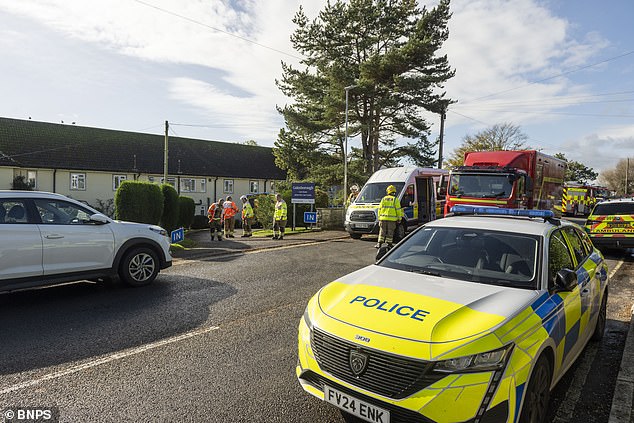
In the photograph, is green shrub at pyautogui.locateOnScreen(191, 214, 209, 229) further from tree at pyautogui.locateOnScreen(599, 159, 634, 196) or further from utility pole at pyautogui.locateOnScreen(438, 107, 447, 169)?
tree at pyautogui.locateOnScreen(599, 159, 634, 196)

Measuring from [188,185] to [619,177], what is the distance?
3233 inches

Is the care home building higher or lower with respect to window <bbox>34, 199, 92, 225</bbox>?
higher

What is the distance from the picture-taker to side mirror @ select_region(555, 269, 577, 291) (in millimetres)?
3297

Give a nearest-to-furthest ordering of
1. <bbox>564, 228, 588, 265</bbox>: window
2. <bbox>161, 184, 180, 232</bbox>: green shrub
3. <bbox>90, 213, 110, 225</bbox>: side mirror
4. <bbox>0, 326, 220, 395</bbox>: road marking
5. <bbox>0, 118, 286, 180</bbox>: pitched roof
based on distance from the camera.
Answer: <bbox>0, 326, 220, 395</bbox>: road marking < <bbox>564, 228, 588, 265</bbox>: window < <bbox>90, 213, 110, 225</bbox>: side mirror < <bbox>161, 184, 180, 232</bbox>: green shrub < <bbox>0, 118, 286, 180</bbox>: pitched roof

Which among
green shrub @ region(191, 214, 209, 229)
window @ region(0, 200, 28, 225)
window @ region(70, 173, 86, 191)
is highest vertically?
window @ region(70, 173, 86, 191)

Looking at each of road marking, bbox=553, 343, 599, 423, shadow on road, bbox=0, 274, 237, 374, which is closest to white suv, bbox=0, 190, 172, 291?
shadow on road, bbox=0, 274, 237, 374

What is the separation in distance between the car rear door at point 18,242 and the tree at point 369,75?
2187cm

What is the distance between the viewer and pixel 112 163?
119 feet

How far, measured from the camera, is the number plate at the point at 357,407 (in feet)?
8.32

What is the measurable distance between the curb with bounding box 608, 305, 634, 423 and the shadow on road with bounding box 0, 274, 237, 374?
4476 mm

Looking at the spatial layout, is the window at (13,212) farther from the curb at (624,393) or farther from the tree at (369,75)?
the tree at (369,75)

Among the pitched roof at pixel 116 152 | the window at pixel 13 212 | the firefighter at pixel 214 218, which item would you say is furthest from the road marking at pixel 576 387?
the pitched roof at pixel 116 152

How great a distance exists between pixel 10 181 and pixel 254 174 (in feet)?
73.2

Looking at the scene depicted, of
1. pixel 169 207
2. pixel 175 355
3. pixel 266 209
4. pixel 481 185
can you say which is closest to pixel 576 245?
pixel 175 355
